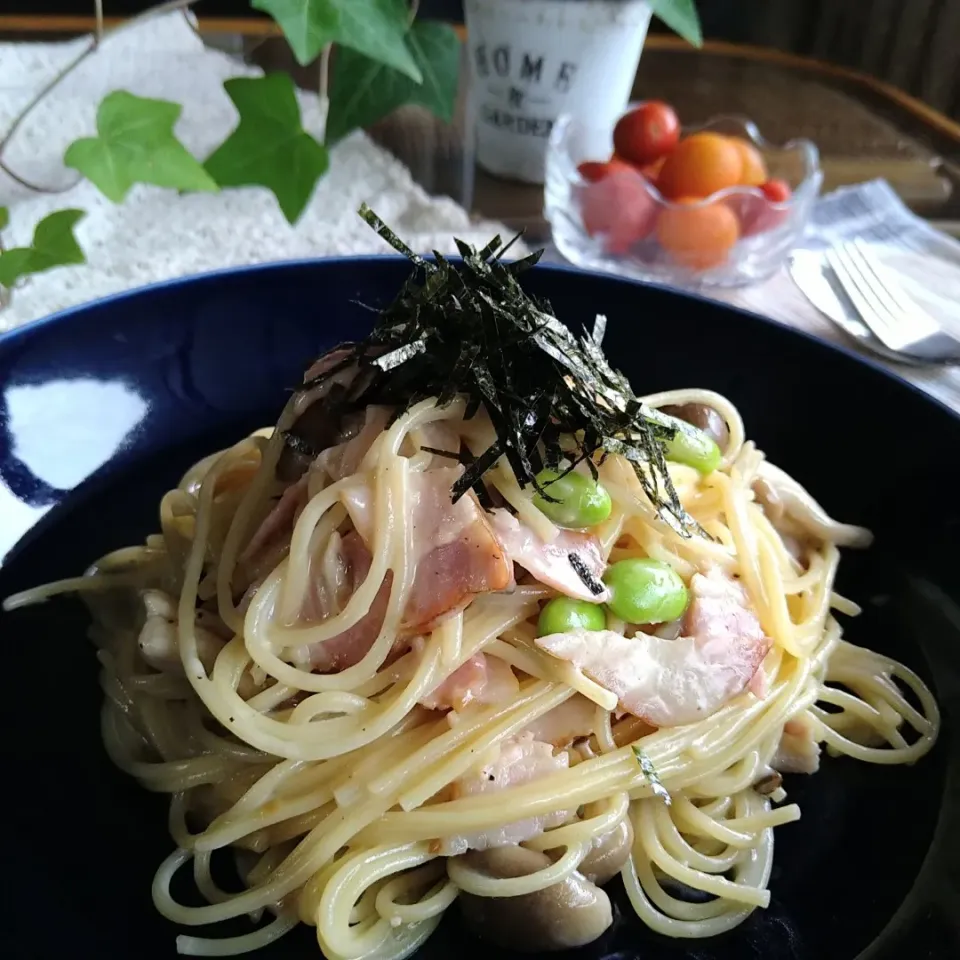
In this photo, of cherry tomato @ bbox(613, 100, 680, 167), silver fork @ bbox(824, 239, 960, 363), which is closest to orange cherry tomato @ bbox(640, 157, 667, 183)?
cherry tomato @ bbox(613, 100, 680, 167)

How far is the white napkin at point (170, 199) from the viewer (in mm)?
2996

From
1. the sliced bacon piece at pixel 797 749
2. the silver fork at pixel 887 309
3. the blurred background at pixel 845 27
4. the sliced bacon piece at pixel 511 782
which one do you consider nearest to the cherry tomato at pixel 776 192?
Answer: the silver fork at pixel 887 309

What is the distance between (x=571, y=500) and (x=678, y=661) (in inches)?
13.8

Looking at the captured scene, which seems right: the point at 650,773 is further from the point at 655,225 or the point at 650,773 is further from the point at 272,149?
the point at 272,149

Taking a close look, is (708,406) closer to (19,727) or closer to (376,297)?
(376,297)

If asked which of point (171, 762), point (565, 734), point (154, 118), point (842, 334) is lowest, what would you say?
point (171, 762)

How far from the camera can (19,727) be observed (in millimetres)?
1661

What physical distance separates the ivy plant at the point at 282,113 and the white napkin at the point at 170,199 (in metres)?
0.26

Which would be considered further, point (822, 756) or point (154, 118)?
point (154, 118)

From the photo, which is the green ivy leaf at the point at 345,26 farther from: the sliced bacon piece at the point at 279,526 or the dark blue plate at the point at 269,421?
the sliced bacon piece at the point at 279,526

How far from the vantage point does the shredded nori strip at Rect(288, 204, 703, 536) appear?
1587mm

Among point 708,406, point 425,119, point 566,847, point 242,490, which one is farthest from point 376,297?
point 425,119

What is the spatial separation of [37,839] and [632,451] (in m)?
1.20

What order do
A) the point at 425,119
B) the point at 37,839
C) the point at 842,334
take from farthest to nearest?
the point at 425,119
the point at 842,334
the point at 37,839
